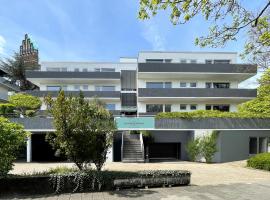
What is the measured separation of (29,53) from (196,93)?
40.5 meters

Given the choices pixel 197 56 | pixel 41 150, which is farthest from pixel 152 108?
pixel 41 150

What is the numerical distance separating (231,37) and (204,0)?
59.9 inches

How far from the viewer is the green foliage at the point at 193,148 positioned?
2923 cm

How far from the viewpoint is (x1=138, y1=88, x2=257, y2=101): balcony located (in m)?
38.0

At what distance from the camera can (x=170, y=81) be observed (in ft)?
134

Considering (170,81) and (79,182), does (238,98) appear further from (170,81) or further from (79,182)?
(79,182)

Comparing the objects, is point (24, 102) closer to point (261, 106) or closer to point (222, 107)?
point (222, 107)

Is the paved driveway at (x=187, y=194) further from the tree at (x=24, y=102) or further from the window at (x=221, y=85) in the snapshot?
the window at (x=221, y=85)

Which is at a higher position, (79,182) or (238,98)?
(238,98)

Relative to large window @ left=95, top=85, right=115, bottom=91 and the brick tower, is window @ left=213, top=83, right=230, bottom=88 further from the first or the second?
the brick tower

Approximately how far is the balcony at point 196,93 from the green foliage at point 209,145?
9.94 meters

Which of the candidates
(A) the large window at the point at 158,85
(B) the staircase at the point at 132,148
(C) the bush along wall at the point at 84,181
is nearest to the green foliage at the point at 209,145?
(B) the staircase at the point at 132,148

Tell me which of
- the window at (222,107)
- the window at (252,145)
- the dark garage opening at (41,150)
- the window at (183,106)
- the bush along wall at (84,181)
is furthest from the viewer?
the window at (222,107)

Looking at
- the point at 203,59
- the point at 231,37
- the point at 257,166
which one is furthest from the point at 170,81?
the point at 231,37
